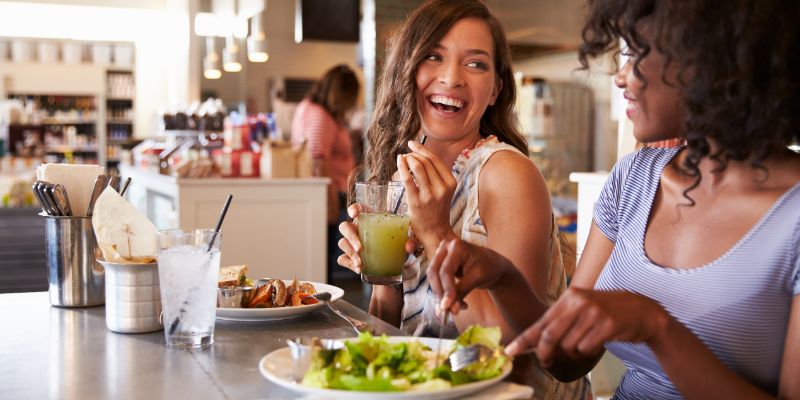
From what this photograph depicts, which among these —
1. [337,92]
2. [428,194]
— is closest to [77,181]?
[428,194]

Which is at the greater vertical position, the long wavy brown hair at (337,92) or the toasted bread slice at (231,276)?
the long wavy brown hair at (337,92)

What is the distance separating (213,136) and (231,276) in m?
4.86

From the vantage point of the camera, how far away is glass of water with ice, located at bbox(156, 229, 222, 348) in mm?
1406

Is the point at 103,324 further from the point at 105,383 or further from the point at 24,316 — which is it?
the point at 105,383

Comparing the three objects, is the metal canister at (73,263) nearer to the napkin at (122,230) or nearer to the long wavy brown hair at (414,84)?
the napkin at (122,230)

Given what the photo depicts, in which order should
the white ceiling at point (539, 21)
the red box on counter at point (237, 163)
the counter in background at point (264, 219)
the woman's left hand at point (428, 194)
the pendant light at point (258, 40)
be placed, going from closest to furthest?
the woman's left hand at point (428, 194), the counter in background at point (264, 219), the red box on counter at point (237, 163), the pendant light at point (258, 40), the white ceiling at point (539, 21)

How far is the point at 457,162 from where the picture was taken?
79.3 inches

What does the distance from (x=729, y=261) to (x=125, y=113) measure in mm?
13161

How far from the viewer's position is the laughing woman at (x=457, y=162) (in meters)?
1.69

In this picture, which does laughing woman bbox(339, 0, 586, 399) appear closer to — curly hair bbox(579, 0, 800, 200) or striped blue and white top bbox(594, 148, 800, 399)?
striped blue and white top bbox(594, 148, 800, 399)

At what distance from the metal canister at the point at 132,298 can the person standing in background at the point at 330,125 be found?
4.49 m

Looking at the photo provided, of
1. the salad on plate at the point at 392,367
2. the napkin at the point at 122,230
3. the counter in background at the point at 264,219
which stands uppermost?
the napkin at the point at 122,230

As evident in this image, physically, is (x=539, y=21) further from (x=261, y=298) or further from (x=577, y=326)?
(x=577, y=326)

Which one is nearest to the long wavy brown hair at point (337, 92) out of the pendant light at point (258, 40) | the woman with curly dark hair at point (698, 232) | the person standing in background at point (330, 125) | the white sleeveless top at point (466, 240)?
the person standing in background at point (330, 125)
